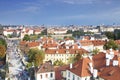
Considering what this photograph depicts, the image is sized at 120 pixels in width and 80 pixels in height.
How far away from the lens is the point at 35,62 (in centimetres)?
5388

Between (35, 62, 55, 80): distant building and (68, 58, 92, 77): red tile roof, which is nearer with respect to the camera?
(68, 58, 92, 77): red tile roof

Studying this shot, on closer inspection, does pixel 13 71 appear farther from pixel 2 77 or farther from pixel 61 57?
pixel 61 57

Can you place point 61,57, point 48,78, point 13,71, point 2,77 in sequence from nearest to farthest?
point 48,78
point 2,77
point 13,71
point 61,57

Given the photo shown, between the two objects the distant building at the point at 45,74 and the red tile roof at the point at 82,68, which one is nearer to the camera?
the red tile roof at the point at 82,68

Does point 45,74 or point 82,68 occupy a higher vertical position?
point 82,68

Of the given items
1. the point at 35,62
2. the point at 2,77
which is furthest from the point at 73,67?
the point at 35,62

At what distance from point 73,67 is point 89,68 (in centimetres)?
256

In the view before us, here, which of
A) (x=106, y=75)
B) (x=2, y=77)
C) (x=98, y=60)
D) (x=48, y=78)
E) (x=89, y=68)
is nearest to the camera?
(x=106, y=75)

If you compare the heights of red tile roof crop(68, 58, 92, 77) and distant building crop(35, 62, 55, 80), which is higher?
red tile roof crop(68, 58, 92, 77)

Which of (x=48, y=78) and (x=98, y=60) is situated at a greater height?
(x=98, y=60)

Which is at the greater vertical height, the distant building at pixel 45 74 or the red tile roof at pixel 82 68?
the red tile roof at pixel 82 68

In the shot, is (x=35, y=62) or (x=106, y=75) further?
(x=35, y=62)

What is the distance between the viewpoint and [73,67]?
34344mm

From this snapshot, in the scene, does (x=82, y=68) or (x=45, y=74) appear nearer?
(x=82, y=68)
